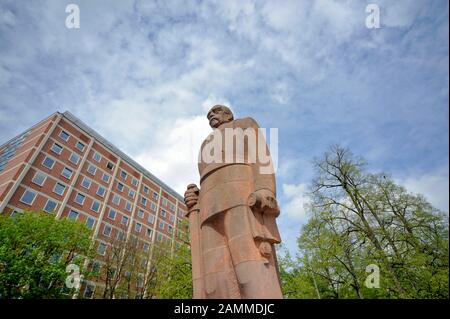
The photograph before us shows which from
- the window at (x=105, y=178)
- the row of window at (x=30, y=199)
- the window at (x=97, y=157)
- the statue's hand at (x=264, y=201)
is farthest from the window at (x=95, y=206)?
the statue's hand at (x=264, y=201)

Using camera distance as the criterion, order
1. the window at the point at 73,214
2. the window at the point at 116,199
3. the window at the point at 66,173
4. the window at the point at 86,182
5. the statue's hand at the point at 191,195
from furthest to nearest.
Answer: the window at the point at 116,199 → the window at the point at 86,182 → the window at the point at 66,173 → the window at the point at 73,214 → the statue's hand at the point at 191,195

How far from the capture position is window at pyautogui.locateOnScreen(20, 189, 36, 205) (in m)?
28.0

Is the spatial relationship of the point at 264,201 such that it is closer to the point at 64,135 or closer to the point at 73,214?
the point at 73,214

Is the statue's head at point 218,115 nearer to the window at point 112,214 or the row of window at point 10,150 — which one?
the row of window at point 10,150

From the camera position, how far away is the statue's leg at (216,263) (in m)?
3.54

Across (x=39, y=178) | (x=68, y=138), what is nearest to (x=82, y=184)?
(x=39, y=178)

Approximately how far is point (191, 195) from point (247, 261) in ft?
6.05

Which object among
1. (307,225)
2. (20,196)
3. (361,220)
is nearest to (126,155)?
(20,196)

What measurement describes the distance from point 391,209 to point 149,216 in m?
39.6

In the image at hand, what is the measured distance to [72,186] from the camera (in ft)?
112

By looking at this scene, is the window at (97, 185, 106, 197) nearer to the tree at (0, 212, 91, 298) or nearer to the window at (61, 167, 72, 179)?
the window at (61, 167, 72, 179)

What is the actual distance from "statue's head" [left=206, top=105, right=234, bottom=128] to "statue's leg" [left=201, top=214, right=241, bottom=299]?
2.16 meters

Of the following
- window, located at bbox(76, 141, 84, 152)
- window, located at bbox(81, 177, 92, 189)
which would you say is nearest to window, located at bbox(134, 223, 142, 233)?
window, located at bbox(81, 177, 92, 189)
